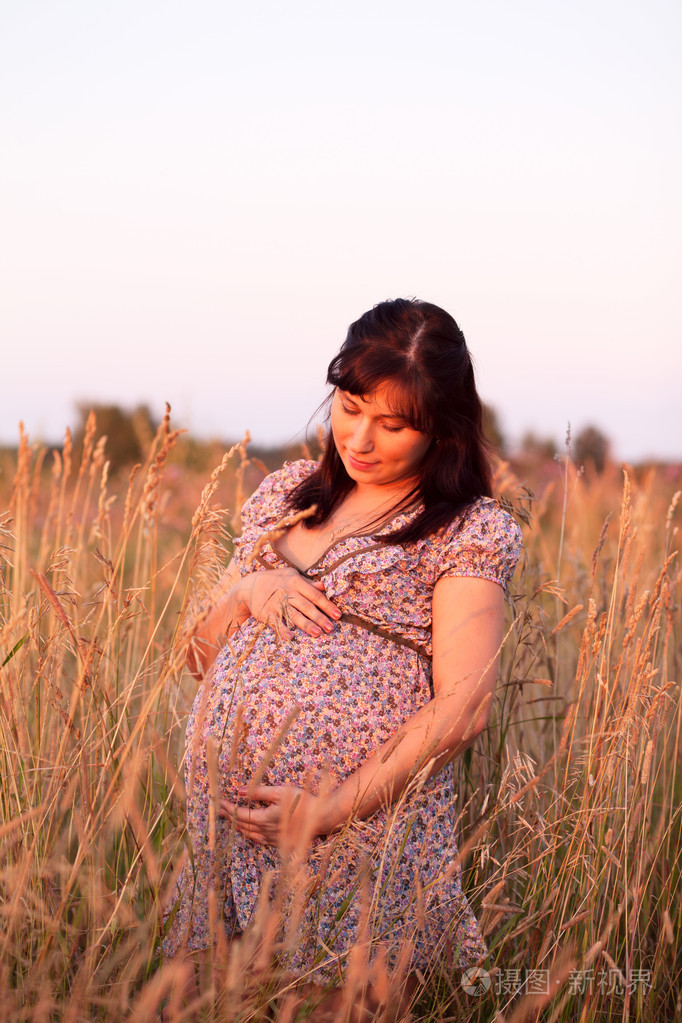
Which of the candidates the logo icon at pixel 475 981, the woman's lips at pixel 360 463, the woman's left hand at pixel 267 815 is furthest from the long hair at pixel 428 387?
the logo icon at pixel 475 981

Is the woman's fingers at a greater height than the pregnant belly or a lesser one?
greater

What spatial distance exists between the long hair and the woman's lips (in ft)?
0.45

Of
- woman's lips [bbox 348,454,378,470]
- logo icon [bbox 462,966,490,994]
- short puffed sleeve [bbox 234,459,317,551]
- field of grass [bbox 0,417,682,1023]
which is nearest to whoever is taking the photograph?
field of grass [bbox 0,417,682,1023]

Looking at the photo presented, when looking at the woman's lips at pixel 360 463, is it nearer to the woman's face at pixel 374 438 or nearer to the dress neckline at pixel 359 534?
the woman's face at pixel 374 438

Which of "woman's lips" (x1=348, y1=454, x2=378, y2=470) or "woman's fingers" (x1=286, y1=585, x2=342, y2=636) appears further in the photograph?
"woman's lips" (x1=348, y1=454, x2=378, y2=470)

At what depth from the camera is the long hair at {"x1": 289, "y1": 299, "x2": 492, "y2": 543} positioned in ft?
6.40

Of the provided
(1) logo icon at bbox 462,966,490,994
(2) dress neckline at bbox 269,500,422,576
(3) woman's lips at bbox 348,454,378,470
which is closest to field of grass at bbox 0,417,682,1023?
(1) logo icon at bbox 462,966,490,994

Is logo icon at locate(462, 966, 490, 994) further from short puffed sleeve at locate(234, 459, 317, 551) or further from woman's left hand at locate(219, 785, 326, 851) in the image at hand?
short puffed sleeve at locate(234, 459, 317, 551)

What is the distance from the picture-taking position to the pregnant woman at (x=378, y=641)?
174 centimetres

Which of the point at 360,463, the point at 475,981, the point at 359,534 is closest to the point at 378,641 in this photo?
the point at 359,534

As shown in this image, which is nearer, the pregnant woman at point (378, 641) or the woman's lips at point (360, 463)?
the pregnant woman at point (378, 641)

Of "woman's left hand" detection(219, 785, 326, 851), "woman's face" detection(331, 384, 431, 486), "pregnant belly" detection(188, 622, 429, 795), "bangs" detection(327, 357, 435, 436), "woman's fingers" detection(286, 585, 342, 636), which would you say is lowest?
"woman's left hand" detection(219, 785, 326, 851)

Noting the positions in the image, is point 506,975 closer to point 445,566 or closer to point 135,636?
point 445,566

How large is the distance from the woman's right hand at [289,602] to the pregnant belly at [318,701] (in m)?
0.04
